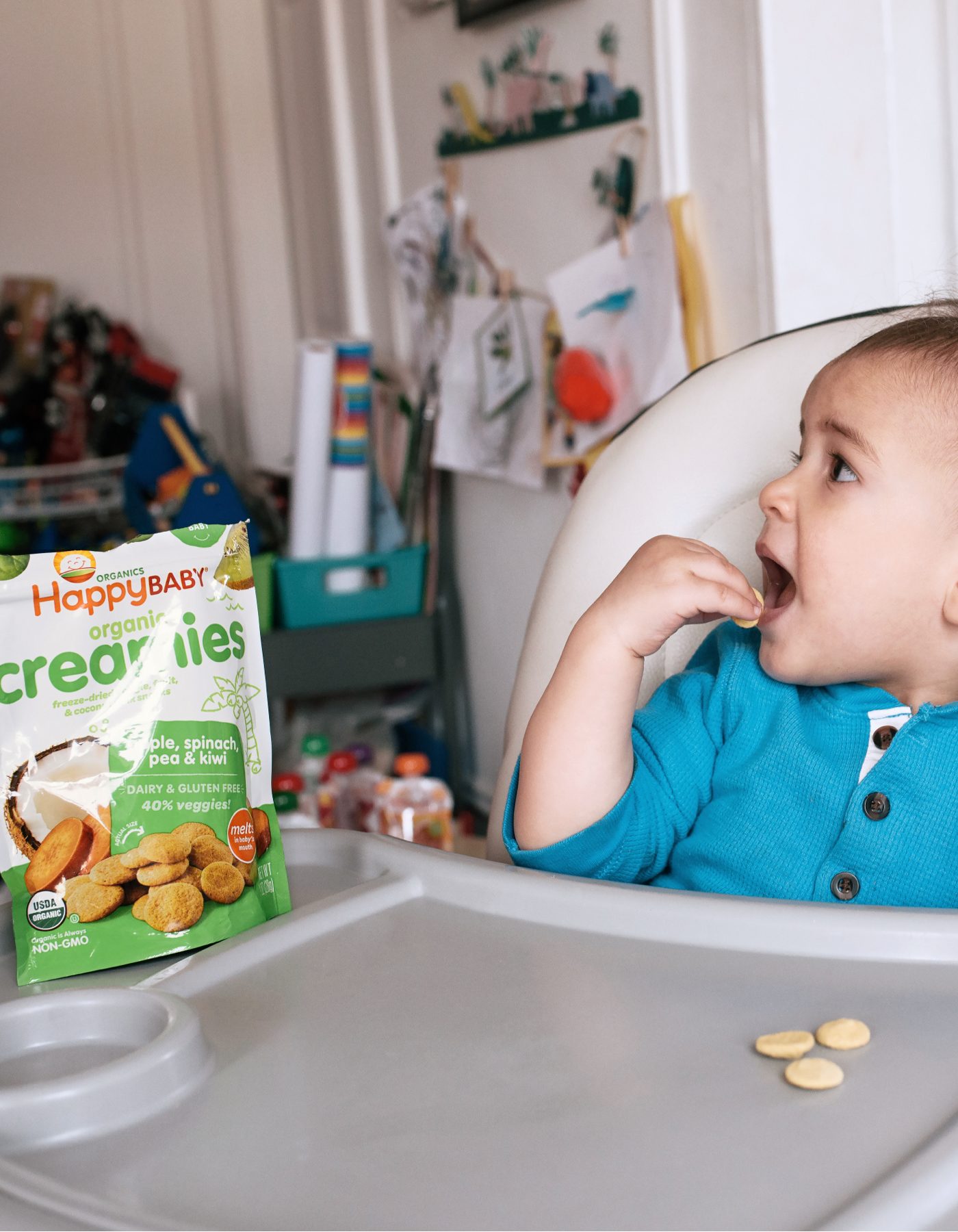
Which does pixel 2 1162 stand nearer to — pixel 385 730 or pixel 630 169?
pixel 630 169

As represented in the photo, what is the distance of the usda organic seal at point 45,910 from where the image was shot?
0.69 metres

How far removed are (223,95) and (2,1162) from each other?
318 cm

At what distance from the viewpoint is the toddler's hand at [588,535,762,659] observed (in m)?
0.82

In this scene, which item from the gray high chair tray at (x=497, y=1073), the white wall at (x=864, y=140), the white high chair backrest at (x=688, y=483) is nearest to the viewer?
the gray high chair tray at (x=497, y=1073)

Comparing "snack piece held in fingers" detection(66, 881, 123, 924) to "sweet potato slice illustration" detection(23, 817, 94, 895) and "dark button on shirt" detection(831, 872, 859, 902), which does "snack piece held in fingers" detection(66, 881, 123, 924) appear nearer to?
"sweet potato slice illustration" detection(23, 817, 94, 895)

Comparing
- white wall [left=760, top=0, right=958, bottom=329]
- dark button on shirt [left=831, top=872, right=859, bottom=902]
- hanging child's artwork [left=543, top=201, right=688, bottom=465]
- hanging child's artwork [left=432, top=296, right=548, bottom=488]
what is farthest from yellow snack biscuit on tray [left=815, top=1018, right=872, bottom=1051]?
hanging child's artwork [left=432, top=296, right=548, bottom=488]

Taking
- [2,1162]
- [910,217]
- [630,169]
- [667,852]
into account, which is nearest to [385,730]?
[630,169]

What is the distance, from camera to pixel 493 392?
7.44 ft

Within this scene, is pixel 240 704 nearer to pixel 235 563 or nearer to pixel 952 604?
pixel 235 563

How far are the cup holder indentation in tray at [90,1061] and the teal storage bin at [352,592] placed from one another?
1.73 m

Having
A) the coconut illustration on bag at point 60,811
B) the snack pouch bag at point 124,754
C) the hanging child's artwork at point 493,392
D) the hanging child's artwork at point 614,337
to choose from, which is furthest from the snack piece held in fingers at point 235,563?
the hanging child's artwork at point 493,392

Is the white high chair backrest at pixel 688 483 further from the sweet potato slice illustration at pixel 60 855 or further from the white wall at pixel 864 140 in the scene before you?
the white wall at pixel 864 140

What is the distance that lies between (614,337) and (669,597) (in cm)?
112

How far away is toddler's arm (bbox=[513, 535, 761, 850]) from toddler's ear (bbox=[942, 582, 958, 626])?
5.3 inches
